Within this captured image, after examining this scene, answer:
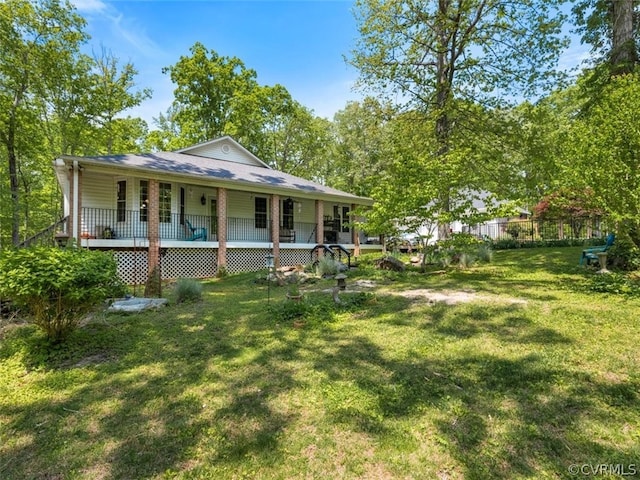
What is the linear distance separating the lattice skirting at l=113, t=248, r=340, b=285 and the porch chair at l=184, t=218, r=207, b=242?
509mm

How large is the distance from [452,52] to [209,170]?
10968 mm

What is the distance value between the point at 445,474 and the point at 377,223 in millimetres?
8300

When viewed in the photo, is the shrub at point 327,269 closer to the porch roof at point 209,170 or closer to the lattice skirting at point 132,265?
the porch roof at point 209,170

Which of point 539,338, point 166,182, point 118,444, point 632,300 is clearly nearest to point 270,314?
point 118,444

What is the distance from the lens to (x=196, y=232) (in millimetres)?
14359

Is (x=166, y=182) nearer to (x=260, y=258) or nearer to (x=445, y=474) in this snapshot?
(x=260, y=258)

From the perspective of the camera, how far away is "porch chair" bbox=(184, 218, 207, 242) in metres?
13.7

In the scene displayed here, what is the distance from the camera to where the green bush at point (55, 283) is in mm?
4125

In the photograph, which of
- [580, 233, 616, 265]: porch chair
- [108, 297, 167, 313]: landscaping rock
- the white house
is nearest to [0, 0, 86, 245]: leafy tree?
the white house

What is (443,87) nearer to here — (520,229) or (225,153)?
(225,153)

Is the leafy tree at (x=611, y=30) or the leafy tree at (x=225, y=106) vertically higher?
the leafy tree at (x=225, y=106)

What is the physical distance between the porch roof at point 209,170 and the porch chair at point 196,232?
6.43ft

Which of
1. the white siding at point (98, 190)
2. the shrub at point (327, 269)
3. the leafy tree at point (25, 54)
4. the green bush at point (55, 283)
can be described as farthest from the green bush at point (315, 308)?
the leafy tree at point (25, 54)

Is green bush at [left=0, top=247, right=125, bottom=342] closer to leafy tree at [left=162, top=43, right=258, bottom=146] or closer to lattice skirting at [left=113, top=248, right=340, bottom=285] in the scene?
lattice skirting at [left=113, top=248, right=340, bottom=285]
